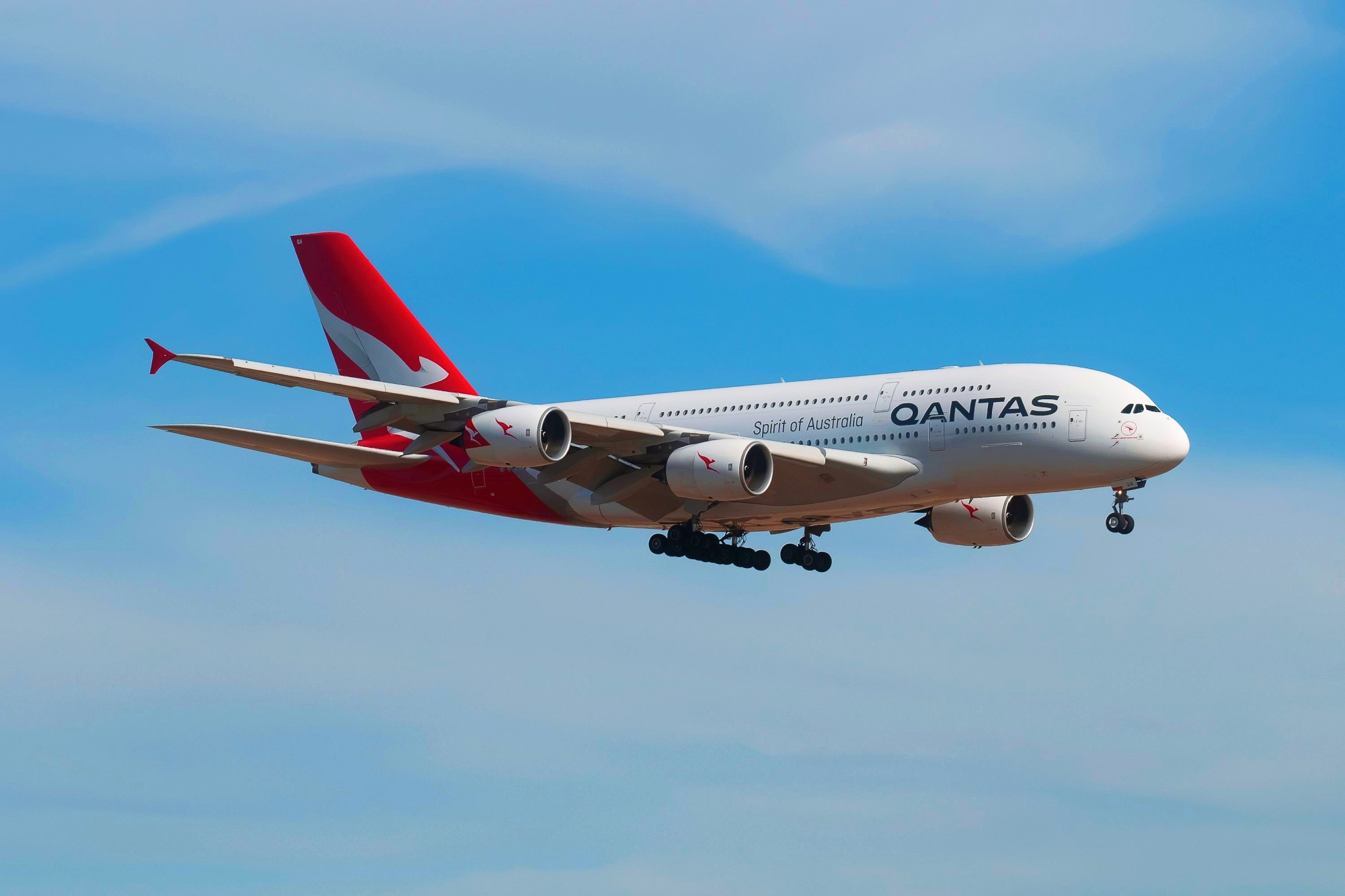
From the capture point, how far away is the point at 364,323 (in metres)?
50.8

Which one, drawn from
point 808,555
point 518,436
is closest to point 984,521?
point 808,555

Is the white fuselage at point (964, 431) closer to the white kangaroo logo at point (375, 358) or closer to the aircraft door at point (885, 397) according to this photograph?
the aircraft door at point (885, 397)

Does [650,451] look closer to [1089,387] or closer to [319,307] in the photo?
[1089,387]

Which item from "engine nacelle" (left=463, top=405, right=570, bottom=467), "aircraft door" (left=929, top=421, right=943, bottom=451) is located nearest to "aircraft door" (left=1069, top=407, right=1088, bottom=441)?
"aircraft door" (left=929, top=421, right=943, bottom=451)

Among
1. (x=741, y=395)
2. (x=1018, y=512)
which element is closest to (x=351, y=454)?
(x=741, y=395)

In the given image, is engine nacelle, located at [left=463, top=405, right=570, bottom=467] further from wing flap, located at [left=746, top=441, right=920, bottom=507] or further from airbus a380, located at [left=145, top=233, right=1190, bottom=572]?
wing flap, located at [left=746, top=441, right=920, bottom=507]

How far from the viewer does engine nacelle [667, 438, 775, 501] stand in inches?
1599

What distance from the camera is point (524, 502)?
47.0 metres

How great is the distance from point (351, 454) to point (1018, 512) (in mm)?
19444

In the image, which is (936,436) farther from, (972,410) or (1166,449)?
(1166,449)

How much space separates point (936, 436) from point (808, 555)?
25.8ft

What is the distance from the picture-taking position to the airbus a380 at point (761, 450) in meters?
39.9

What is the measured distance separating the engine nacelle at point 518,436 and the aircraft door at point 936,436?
364 inches

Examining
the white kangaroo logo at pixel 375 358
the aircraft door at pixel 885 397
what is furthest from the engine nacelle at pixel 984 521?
the white kangaroo logo at pixel 375 358
